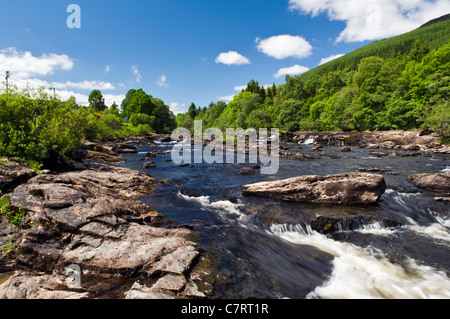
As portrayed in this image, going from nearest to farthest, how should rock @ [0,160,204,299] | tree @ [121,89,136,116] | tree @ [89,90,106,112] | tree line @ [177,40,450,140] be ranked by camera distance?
1. rock @ [0,160,204,299]
2. tree line @ [177,40,450,140]
3. tree @ [89,90,106,112]
4. tree @ [121,89,136,116]

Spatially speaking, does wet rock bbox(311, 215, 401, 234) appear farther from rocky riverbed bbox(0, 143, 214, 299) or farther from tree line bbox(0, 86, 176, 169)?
tree line bbox(0, 86, 176, 169)

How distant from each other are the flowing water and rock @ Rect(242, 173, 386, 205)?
52 cm

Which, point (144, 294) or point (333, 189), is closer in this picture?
point (144, 294)

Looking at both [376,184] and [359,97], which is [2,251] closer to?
[376,184]

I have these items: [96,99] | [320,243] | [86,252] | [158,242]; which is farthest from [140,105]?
[320,243]

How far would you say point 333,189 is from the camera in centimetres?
1152

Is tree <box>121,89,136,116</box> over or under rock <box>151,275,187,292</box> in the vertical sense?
over

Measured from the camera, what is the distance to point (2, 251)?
5.64m

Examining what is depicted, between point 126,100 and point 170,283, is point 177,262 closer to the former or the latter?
point 170,283

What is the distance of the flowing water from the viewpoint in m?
5.89

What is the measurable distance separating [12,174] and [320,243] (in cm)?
1315

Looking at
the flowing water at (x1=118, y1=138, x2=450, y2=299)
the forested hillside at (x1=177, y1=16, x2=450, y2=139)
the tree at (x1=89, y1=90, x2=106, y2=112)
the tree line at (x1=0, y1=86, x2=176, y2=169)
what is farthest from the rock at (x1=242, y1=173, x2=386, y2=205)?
the tree at (x1=89, y1=90, x2=106, y2=112)

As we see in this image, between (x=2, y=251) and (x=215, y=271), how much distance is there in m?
5.59
